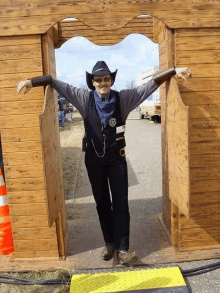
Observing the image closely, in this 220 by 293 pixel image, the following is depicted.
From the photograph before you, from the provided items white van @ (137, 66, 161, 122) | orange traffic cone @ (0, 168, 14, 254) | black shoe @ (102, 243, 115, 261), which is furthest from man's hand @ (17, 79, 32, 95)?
white van @ (137, 66, 161, 122)

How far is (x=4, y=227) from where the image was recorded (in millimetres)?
4074

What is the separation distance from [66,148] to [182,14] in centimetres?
942

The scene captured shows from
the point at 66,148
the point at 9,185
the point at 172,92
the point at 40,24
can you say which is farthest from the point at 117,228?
the point at 66,148

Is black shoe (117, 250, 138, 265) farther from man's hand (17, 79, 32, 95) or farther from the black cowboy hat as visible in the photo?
man's hand (17, 79, 32, 95)

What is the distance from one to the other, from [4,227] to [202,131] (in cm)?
289

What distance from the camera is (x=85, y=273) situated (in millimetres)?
3506

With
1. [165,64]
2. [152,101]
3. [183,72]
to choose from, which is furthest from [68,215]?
[152,101]

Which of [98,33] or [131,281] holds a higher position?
[98,33]

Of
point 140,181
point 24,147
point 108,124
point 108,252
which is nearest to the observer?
point 108,124

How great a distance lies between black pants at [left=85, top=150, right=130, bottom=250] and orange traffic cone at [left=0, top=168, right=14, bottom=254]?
1310 millimetres

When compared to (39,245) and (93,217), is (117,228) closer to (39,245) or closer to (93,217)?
(39,245)

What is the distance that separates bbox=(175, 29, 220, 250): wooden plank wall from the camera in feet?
11.7

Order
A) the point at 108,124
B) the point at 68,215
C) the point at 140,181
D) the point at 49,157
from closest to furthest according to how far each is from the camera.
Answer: the point at 49,157, the point at 108,124, the point at 68,215, the point at 140,181

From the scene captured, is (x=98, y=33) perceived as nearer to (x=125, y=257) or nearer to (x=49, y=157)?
(x=49, y=157)
